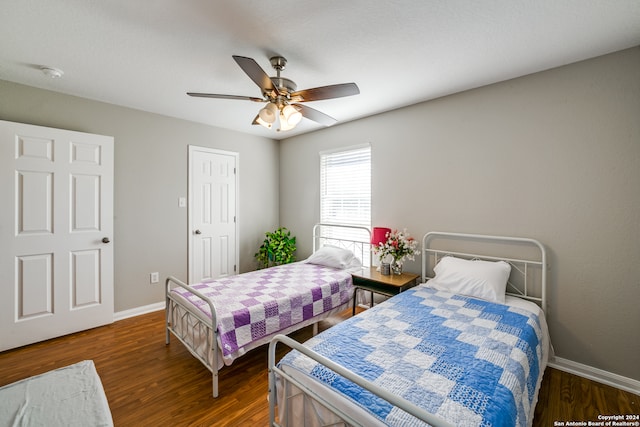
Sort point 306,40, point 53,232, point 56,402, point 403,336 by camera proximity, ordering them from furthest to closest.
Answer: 1. point 53,232
2. point 306,40
3. point 403,336
4. point 56,402

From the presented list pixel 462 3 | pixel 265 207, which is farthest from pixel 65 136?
pixel 462 3

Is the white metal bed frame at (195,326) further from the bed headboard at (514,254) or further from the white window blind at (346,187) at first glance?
the bed headboard at (514,254)

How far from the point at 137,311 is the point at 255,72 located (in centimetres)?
319

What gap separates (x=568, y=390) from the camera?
2020mm

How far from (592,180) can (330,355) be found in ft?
7.95

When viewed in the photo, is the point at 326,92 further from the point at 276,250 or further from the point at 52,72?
the point at 276,250

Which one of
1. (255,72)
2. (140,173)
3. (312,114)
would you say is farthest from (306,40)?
(140,173)

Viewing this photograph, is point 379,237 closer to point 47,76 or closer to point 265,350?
point 265,350

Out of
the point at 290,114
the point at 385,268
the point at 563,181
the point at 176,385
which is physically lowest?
the point at 176,385

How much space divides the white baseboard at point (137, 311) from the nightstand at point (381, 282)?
252 cm

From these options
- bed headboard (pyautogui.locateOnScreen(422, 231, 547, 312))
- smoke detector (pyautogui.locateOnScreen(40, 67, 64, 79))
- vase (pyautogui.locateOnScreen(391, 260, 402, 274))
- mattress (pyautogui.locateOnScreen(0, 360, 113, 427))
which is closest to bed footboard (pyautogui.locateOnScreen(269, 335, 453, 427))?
mattress (pyautogui.locateOnScreen(0, 360, 113, 427))

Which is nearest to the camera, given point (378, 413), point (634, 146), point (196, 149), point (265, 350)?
point (378, 413)

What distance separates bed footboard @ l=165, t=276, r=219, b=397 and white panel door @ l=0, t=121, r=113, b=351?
42.1 inches

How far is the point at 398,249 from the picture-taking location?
298cm
